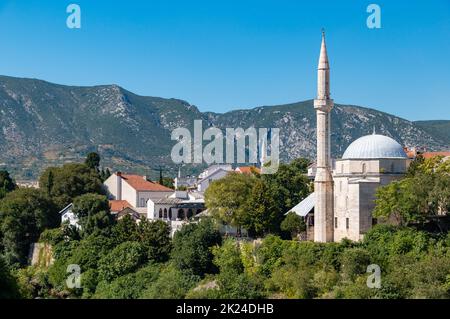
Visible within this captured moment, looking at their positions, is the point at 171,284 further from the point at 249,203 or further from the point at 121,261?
the point at 249,203

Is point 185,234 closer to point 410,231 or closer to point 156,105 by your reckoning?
point 410,231

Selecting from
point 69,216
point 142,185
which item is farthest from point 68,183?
point 142,185

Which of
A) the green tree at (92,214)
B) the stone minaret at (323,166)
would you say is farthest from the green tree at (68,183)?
the stone minaret at (323,166)

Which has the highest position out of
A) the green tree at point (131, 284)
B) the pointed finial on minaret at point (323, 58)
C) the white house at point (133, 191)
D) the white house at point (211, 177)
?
the pointed finial on minaret at point (323, 58)

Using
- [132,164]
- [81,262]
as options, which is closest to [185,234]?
[81,262]

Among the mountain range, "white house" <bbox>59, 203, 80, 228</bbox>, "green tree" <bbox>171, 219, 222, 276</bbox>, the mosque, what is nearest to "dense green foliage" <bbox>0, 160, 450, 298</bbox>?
"green tree" <bbox>171, 219, 222, 276</bbox>

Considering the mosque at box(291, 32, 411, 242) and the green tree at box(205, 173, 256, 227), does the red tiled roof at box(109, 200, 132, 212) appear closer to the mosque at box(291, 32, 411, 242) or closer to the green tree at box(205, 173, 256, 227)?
the green tree at box(205, 173, 256, 227)

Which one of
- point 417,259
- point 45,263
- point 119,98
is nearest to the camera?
point 417,259

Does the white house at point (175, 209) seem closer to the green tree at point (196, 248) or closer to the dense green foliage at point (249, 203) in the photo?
the dense green foliage at point (249, 203)
